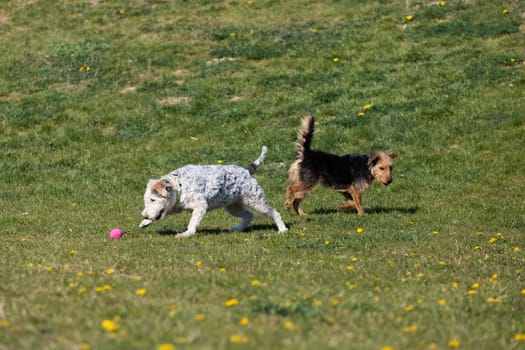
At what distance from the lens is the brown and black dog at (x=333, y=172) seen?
1416 centimetres

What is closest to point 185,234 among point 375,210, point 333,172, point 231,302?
point 333,172

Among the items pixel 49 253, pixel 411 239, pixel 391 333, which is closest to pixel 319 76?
pixel 411 239

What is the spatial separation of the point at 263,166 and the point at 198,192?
6.17m

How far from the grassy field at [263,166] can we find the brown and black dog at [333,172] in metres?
0.45

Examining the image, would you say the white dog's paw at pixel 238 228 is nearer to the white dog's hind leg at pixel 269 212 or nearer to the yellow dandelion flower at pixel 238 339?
the white dog's hind leg at pixel 269 212

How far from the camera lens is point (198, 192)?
11.5 metres

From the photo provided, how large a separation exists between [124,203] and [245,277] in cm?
774

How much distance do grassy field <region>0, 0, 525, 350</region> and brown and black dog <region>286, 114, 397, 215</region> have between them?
45 cm

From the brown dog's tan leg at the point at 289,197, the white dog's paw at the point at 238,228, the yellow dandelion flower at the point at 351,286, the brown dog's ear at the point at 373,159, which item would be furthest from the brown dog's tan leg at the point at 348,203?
the yellow dandelion flower at the point at 351,286

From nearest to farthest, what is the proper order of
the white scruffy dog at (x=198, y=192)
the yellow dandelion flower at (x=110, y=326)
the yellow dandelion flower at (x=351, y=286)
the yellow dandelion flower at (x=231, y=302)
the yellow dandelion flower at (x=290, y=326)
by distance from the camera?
the yellow dandelion flower at (x=110, y=326)
the yellow dandelion flower at (x=290, y=326)
the yellow dandelion flower at (x=231, y=302)
the yellow dandelion flower at (x=351, y=286)
the white scruffy dog at (x=198, y=192)

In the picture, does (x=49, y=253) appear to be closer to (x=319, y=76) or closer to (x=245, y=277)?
(x=245, y=277)

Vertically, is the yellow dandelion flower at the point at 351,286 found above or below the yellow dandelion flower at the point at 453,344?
below

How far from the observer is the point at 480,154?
56.0ft

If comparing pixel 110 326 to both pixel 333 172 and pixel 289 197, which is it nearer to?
pixel 289 197
